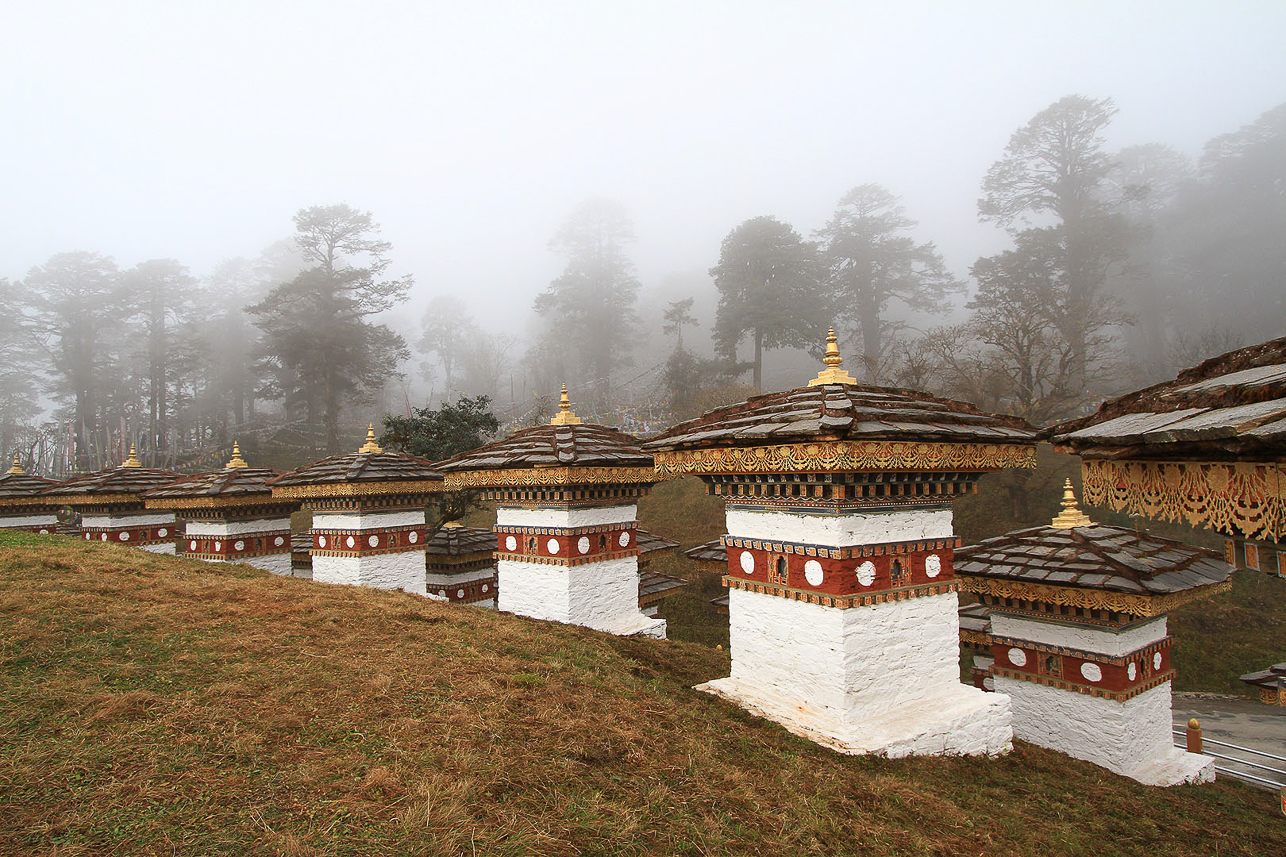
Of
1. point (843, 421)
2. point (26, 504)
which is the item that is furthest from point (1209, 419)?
point (26, 504)

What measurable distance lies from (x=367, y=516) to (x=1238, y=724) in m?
14.1

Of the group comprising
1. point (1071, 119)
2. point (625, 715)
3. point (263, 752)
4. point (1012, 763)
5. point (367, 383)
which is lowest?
point (1012, 763)

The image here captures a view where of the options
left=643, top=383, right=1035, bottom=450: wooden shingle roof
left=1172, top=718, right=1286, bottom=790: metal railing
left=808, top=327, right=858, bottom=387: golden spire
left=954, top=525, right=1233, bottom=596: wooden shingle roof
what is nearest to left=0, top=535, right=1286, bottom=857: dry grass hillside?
left=1172, top=718, right=1286, bottom=790: metal railing

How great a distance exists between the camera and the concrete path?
792 centimetres

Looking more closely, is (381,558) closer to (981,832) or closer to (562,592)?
(562,592)

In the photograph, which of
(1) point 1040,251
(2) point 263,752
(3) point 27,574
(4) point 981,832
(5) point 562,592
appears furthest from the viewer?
(1) point 1040,251

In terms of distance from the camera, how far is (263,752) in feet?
10.4

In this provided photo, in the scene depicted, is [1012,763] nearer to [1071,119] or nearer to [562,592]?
[562,592]

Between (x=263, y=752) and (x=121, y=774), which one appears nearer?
(x=121, y=774)

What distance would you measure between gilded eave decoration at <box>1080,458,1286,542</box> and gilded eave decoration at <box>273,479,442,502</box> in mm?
Result: 9123

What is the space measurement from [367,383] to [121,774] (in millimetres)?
27424

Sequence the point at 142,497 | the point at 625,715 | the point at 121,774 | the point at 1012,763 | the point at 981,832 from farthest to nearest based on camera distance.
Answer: the point at 142,497, the point at 1012,763, the point at 625,715, the point at 981,832, the point at 121,774

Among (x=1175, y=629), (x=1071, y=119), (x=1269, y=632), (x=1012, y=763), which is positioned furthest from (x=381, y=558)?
(x=1071, y=119)

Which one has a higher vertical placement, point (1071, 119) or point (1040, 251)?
point (1071, 119)
